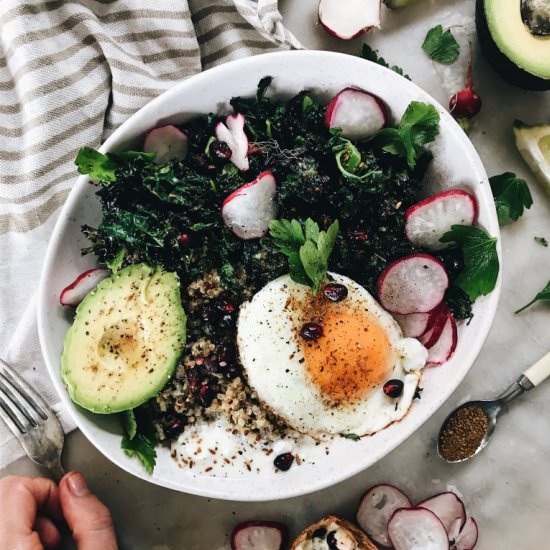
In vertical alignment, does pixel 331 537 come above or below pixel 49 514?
below

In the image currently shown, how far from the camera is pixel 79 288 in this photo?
1843 mm

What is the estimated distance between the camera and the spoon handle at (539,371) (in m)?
2.12

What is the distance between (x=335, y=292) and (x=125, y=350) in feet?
1.95

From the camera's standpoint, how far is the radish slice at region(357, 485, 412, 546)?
2.16 metres

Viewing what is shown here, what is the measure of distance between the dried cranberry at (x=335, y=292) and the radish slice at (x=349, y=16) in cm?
89

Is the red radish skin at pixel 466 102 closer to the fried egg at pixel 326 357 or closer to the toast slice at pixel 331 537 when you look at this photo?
the fried egg at pixel 326 357

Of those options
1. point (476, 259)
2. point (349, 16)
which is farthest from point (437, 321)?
point (349, 16)

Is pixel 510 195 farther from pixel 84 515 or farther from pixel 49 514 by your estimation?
pixel 49 514

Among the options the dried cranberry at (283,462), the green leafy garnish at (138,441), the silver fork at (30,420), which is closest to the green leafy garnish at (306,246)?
the dried cranberry at (283,462)

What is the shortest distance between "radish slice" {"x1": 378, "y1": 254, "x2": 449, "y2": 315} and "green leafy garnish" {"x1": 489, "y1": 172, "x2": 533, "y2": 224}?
1.59 ft

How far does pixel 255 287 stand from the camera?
1895mm

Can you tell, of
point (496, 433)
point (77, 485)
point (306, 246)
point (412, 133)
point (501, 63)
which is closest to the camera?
point (306, 246)

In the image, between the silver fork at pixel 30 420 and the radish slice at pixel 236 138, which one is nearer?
the radish slice at pixel 236 138

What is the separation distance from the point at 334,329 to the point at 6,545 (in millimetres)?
1217
